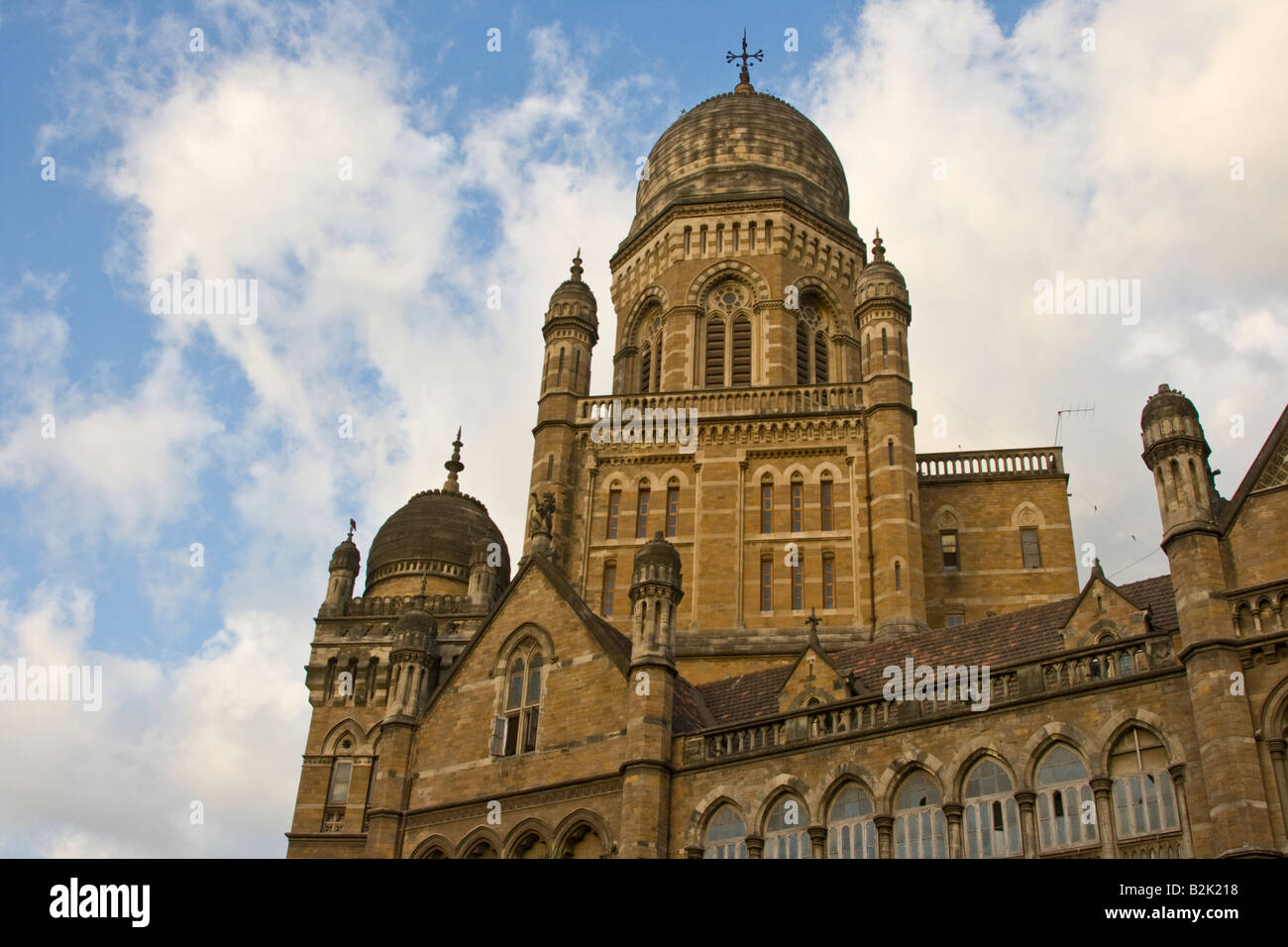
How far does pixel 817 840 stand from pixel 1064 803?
4224 mm

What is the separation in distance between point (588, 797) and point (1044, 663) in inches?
355

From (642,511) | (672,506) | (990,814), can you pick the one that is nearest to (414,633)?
(642,511)

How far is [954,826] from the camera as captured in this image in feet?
72.2

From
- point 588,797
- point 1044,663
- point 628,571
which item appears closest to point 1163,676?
point 1044,663

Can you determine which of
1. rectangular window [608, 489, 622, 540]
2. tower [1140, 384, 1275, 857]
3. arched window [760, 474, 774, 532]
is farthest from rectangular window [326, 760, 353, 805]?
tower [1140, 384, 1275, 857]

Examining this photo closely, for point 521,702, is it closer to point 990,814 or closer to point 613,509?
point 990,814

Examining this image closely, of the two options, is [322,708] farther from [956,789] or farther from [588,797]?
[956,789]

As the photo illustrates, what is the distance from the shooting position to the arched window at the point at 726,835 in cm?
2420

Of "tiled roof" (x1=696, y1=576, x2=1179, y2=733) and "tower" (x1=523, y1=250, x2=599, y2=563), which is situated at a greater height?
"tower" (x1=523, y1=250, x2=599, y2=563)

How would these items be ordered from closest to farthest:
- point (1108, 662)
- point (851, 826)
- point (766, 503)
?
point (1108, 662), point (851, 826), point (766, 503)

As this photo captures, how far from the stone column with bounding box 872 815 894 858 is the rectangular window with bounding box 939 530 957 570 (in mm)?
20605

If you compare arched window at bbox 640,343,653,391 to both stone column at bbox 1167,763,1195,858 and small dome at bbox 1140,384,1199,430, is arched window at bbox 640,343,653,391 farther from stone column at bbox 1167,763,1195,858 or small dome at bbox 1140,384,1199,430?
stone column at bbox 1167,763,1195,858

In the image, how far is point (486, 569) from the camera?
42156mm

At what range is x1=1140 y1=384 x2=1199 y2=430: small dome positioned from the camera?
75.0 ft
